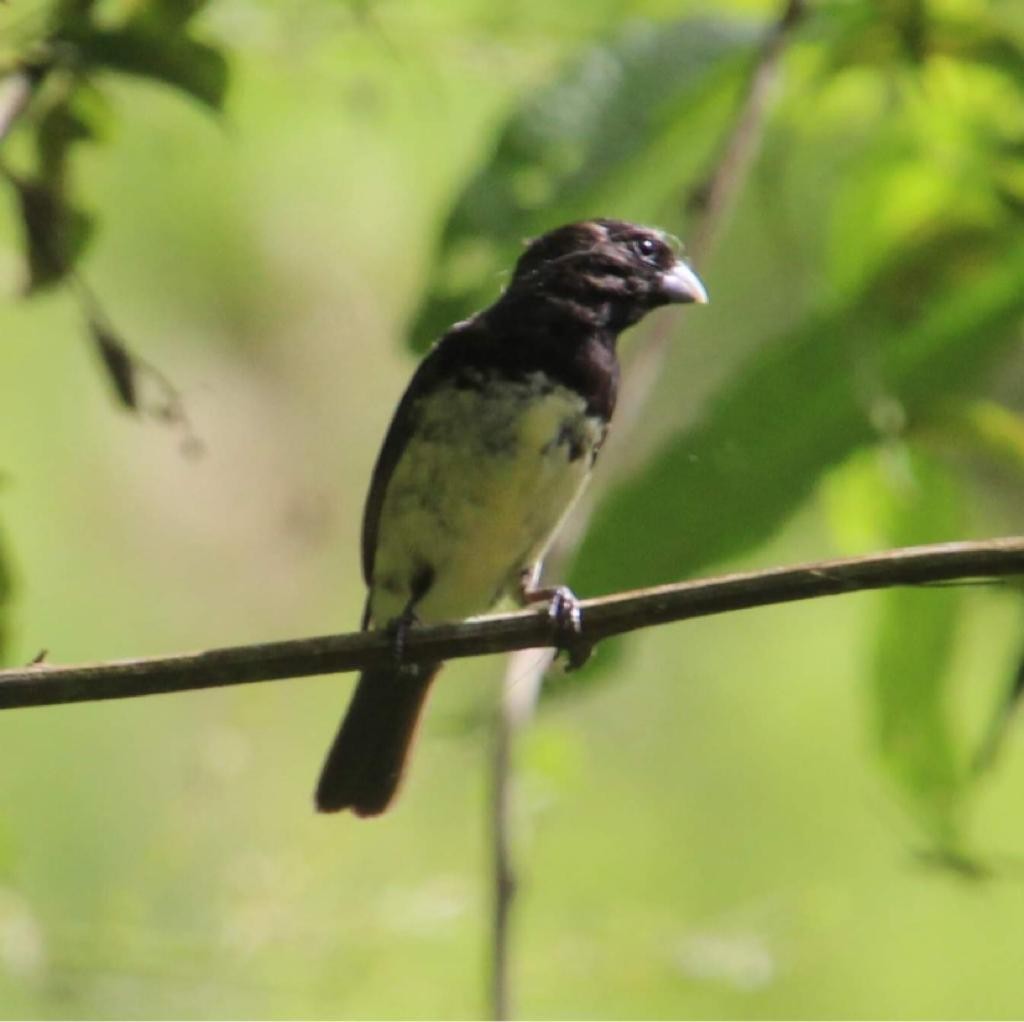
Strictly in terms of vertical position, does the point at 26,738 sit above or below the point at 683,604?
below

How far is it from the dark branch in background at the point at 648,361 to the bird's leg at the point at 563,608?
0.09 m

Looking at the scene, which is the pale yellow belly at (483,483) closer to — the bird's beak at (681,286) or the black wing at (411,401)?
the black wing at (411,401)

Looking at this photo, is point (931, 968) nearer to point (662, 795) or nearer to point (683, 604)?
point (662, 795)

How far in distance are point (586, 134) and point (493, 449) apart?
62 centimetres

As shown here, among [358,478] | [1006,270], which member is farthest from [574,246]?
[358,478]

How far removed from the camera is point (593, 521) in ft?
9.26

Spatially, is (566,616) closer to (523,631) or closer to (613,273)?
(523,631)

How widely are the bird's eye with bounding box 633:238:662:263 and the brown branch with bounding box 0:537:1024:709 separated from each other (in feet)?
4.91

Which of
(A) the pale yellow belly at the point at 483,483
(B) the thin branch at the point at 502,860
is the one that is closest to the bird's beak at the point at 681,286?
(A) the pale yellow belly at the point at 483,483

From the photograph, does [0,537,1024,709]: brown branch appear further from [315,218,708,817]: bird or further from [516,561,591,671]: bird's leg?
A: [315,218,708,817]: bird

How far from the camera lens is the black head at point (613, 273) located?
3.57 metres

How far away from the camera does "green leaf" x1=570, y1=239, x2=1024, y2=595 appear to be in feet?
8.83

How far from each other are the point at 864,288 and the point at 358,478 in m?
4.41

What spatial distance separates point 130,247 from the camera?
6609 millimetres
